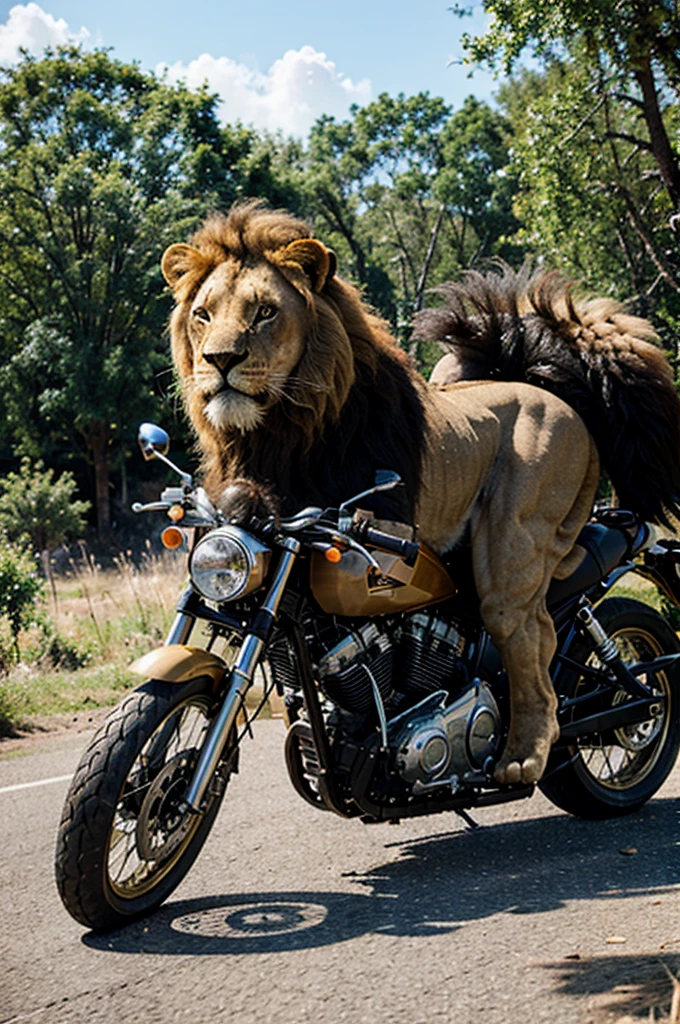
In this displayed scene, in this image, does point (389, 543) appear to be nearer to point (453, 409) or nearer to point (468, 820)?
point (453, 409)

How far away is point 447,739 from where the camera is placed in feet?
14.3

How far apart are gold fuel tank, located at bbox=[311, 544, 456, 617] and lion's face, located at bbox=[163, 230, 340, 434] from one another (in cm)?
57

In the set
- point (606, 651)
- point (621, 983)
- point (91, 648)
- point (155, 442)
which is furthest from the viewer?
point (91, 648)

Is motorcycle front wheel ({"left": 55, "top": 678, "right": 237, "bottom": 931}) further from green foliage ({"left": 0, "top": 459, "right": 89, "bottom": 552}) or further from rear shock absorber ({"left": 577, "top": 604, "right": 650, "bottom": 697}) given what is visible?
green foliage ({"left": 0, "top": 459, "right": 89, "bottom": 552})

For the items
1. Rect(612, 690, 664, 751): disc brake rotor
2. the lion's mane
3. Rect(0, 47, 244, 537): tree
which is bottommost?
Rect(612, 690, 664, 751): disc brake rotor

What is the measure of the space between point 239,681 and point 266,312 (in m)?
1.28

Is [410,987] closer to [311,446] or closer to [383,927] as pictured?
[383,927]

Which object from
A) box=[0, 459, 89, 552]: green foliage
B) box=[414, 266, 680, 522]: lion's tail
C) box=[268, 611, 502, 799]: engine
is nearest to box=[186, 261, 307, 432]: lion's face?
box=[268, 611, 502, 799]: engine

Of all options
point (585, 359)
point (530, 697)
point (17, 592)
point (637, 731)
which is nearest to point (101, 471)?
point (17, 592)

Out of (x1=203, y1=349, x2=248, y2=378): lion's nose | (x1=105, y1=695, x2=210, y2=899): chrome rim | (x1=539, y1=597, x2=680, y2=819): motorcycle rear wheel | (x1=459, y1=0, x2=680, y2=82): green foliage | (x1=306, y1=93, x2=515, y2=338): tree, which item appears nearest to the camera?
(x1=105, y1=695, x2=210, y2=899): chrome rim

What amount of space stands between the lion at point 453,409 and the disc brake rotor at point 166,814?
0.85 m

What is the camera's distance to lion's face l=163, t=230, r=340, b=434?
4.09m

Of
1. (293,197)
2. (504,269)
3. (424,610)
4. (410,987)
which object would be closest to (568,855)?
(424,610)

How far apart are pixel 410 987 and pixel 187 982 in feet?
1.97
